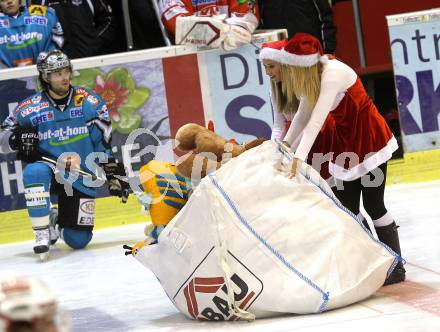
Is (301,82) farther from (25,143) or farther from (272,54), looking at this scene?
(25,143)

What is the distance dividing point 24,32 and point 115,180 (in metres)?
1.55

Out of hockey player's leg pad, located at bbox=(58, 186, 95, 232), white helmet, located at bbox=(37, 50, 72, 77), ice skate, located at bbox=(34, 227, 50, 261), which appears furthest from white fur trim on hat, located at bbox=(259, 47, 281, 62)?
hockey player's leg pad, located at bbox=(58, 186, 95, 232)

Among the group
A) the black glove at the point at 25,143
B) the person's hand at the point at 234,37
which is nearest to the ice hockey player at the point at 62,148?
the black glove at the point at 25,143

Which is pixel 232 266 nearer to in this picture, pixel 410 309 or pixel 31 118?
pixel 410 309

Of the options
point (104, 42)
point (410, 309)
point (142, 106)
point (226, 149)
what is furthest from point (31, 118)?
point (410, 309)

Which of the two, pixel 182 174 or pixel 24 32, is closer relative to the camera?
pixel 182 174

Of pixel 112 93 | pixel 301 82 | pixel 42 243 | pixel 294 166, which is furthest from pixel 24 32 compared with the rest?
pixel 294 166

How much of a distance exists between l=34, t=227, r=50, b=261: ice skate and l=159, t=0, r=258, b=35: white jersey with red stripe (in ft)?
6.61

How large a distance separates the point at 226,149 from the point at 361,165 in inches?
21.9

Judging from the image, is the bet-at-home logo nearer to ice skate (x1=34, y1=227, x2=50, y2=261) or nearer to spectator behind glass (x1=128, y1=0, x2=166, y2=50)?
ice skate (x1=34, y1=227, x2=50, y2=261)

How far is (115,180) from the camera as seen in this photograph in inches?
231

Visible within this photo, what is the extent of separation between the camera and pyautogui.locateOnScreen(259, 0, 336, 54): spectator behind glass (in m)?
7.26

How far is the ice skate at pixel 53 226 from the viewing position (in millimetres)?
6004

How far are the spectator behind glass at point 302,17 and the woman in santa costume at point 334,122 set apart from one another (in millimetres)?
3280
